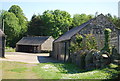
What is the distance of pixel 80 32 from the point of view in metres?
22.1

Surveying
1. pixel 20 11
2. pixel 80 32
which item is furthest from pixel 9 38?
pixel 80 32

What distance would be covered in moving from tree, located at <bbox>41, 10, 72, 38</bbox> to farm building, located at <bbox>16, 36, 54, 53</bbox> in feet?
21.9

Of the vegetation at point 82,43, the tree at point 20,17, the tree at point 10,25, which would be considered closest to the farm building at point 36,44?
the tree at point 10,25

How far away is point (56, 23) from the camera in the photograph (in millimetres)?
60250

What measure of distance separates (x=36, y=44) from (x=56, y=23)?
1256 centimetres

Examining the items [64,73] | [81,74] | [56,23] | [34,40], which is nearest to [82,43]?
[64,73]

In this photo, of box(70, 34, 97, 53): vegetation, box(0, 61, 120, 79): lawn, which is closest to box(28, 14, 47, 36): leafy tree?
box(70, 34, 97, 53): vegetation

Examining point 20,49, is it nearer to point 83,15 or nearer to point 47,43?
point 47,43

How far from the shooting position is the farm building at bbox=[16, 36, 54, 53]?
51219 millimetres

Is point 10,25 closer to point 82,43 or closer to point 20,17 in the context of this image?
point 20,17

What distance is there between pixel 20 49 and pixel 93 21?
36612mm

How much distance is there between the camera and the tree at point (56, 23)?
59.6 meters

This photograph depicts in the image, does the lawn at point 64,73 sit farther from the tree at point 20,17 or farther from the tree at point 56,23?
the tree at point 20,17

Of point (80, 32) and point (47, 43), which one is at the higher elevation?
point (80, 32)
